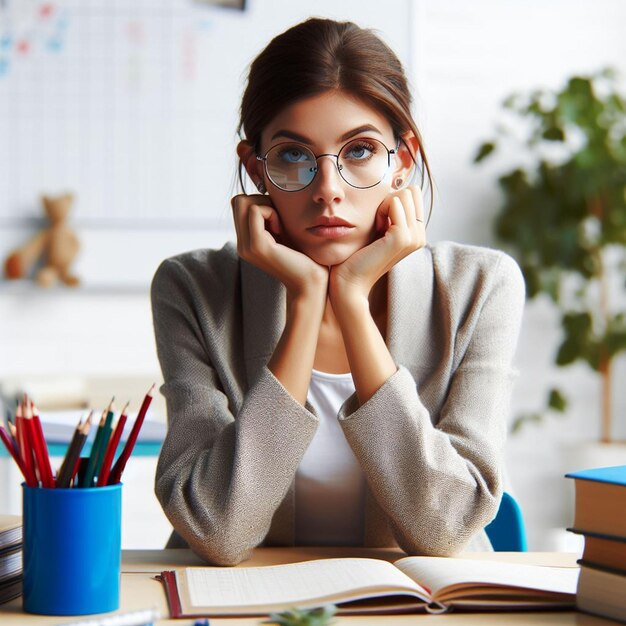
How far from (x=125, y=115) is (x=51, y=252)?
0.55 m

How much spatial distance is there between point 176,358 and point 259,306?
0.15m

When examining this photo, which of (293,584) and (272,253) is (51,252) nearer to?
(272,253)

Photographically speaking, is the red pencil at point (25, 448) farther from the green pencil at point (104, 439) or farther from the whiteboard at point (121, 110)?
the whiteboard at point (121, 110)

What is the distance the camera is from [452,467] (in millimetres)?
1194

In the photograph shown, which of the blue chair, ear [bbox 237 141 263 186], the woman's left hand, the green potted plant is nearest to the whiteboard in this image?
the green potted plant

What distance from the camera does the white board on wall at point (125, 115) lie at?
3.36 m

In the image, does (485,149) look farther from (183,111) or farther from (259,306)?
(259,306)

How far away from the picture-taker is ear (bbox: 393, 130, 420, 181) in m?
1.43

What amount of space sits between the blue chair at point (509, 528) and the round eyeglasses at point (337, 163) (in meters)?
0.49

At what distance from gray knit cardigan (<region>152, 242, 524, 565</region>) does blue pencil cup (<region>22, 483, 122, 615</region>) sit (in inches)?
11.5

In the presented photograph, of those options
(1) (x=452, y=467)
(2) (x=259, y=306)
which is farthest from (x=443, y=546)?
(2) (x=259, y=306)

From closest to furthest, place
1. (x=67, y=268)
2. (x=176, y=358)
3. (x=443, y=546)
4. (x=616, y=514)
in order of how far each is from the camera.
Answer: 1. (x=616, y=514)
2. (x=443, y=546)
3. (x=176, y=358)
4. (x=67, y=268)

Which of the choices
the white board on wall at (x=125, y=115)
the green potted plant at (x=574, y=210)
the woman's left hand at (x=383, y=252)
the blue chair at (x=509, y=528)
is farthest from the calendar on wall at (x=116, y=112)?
the blue chair at (x=509, y=528)

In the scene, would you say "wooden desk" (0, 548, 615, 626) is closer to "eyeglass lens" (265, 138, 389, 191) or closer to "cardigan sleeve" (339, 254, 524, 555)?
"cardigan sleeve" (339, 254, 524, 555)
